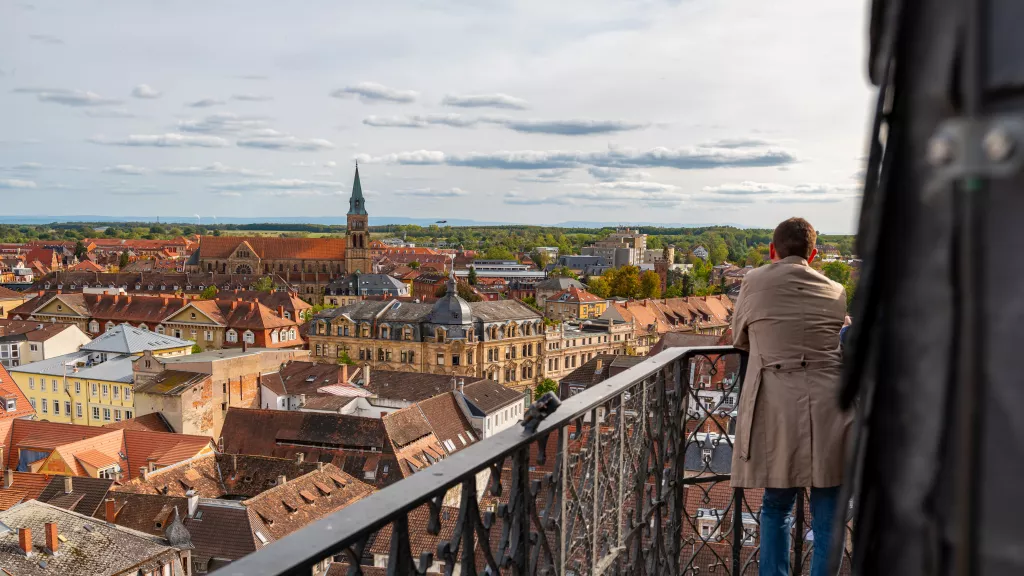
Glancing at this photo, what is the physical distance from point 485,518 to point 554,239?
643 ft

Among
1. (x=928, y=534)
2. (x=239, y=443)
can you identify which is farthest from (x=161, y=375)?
(x=928, y=534)

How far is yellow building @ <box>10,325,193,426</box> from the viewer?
37.9m

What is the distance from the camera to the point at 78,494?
22672 millimetres

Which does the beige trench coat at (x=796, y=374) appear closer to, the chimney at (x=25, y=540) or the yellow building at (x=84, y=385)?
the chimney at (x=25, y=540)

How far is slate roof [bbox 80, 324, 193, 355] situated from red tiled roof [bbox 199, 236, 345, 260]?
54.9 metres

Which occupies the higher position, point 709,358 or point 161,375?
point 709,358

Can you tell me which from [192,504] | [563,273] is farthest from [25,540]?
[563,273]

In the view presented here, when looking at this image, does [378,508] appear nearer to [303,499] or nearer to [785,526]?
[785,526]

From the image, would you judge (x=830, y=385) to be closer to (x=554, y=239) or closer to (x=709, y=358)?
(x=709, y=358)

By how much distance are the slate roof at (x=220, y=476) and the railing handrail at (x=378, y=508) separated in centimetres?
2250

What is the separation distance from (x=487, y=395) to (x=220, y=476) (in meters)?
13.1

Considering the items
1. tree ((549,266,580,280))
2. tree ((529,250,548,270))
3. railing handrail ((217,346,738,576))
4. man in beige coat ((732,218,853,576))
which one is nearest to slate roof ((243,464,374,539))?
man in beige coat ((732,218,853,576))

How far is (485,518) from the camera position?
213 centimetres

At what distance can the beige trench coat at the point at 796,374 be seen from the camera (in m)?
3.29
